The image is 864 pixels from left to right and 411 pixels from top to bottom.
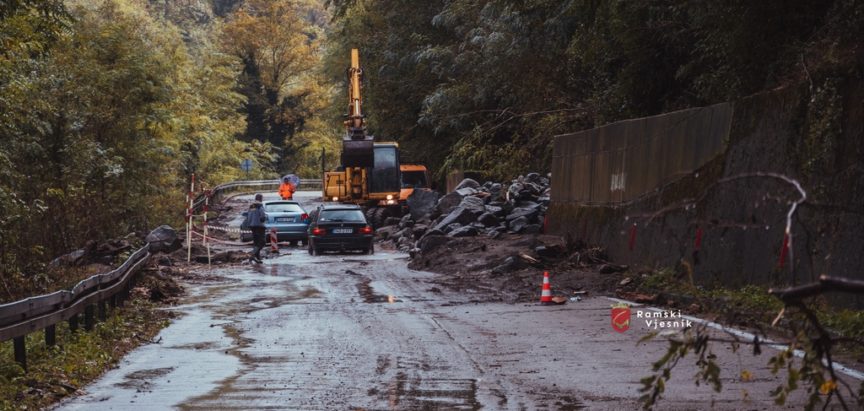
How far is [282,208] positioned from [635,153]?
20.6 m

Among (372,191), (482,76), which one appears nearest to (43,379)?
(482,76)

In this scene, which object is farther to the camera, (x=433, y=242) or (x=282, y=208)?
(x=282, y=208)

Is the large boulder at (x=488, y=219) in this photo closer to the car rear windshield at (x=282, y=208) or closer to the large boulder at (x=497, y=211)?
the large boulder at (x=497, y=211)

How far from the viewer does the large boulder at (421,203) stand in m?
45.5

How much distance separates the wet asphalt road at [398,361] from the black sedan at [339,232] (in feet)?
46.7

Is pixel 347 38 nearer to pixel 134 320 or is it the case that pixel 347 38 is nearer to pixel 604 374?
pixel 134 320

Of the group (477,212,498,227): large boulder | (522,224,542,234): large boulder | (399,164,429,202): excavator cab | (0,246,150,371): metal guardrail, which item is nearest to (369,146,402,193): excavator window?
(399,164,429,202): excavator cab

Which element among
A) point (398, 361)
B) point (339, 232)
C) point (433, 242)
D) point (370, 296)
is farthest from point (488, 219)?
point (398, 361)

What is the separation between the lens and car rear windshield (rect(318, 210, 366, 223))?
35.3 m

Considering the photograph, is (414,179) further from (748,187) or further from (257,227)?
(748,187)

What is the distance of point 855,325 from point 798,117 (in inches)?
171

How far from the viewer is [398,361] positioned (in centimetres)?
1198

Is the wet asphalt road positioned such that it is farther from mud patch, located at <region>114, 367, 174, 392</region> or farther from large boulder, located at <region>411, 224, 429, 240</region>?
large boulder, located at <region>411, 224, 429, 240</region>

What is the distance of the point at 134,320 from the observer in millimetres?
16891
